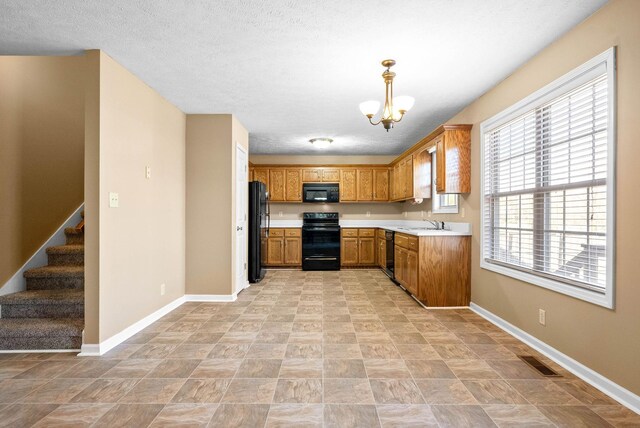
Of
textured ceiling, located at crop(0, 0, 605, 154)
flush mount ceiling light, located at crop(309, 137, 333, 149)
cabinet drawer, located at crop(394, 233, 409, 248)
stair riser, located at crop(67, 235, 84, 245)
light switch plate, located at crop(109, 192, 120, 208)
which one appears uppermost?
textured ceiling, located at crop(0, 0, 605, 154)

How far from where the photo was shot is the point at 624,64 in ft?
6.36

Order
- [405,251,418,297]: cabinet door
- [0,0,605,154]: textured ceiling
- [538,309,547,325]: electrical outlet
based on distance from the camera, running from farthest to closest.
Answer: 1. [405,251,418,297]: cabinet door
2. [538,309,547,325]: electrical outlet
3. [0,0,605,154]: textured ceiling

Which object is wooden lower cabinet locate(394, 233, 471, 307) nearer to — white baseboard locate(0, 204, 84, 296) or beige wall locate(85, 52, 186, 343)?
beige wall locate(85, 52, 186, 343)

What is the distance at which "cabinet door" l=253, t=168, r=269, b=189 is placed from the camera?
684 cm

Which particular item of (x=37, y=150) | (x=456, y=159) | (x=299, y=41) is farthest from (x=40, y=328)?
(x=456, y=159)

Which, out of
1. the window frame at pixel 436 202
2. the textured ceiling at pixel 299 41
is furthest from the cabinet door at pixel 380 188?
the textured ceiling at pixel 299 41

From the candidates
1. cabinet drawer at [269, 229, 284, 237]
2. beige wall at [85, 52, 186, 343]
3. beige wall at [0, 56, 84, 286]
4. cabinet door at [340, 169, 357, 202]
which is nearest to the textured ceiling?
beige wall at [85, 52, 186, 343]

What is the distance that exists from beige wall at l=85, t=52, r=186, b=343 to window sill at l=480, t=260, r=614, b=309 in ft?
12.1

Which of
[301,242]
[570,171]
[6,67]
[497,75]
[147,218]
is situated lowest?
[301,242]

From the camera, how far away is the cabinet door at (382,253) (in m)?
6.15

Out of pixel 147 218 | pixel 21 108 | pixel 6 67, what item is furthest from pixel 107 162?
pixel 6 67

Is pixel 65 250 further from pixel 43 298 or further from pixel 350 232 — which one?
pixel 350 232

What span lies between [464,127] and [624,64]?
202 centimetres

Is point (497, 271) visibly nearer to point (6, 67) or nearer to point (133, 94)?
point (133, 94)
